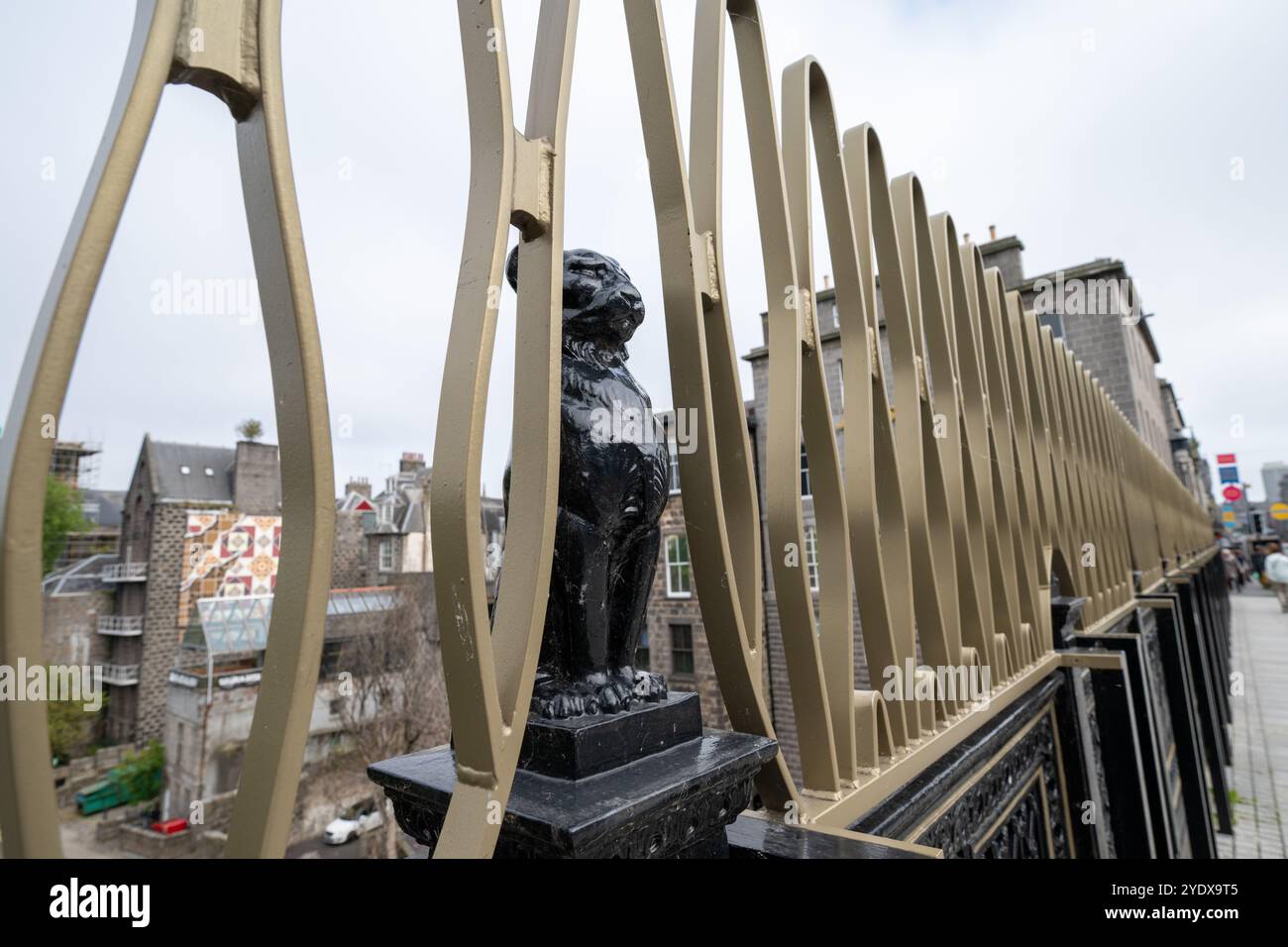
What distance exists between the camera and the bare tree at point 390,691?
16484mm

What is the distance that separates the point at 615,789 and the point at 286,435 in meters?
0.61

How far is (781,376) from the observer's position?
60.7 inches

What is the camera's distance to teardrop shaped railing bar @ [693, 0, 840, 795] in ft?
4.72

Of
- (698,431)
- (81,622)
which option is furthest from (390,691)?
(698,431)

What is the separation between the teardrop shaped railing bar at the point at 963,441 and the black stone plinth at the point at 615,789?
160 centimetres

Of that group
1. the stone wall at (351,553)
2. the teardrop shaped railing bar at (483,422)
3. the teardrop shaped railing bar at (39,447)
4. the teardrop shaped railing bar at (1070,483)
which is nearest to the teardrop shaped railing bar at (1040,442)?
the teardrop shaped railing bar at (1070,483)

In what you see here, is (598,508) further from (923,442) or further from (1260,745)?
(1260,745)

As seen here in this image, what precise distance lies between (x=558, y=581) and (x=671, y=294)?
23.1 inches

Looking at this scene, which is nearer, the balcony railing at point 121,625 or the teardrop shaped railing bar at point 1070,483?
the teardrop shaped railing bar at point 1070,483

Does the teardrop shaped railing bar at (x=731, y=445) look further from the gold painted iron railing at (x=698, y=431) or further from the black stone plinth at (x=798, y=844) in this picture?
the black stone plinth at (x=798, y=844)

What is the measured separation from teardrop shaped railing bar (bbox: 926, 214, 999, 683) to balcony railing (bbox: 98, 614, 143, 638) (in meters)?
28.3

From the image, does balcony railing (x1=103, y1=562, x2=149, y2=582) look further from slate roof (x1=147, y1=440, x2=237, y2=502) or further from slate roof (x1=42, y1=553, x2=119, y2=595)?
slate roof (x1=147, y1=440, x2=237, y2=502)

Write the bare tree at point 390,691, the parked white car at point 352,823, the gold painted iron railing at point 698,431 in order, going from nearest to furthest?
1. the gold painted iron railing at point 698,431
2. the bare tree at point 390,691
3. the parked white car at point 352,823
